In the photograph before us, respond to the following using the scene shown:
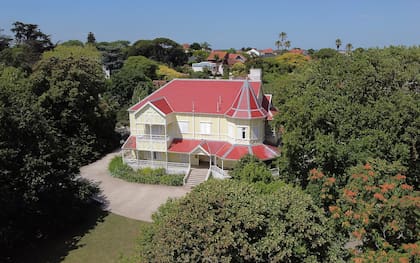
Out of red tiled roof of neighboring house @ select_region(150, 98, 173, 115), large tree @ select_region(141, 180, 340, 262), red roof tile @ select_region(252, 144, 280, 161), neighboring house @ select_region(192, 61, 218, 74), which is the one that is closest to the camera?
large tree @ select_region(141, 180, 340, 262)

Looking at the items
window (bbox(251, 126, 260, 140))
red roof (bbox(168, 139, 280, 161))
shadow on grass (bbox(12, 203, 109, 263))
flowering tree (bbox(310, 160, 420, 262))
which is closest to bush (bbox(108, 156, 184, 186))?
red roof (bbox(168, 139, 280, 161))

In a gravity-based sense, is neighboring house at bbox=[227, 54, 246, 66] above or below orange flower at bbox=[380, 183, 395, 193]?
above

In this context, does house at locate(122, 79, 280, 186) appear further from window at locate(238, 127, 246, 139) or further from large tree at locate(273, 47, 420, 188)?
large tree at locate(273, 47, 420, 188)

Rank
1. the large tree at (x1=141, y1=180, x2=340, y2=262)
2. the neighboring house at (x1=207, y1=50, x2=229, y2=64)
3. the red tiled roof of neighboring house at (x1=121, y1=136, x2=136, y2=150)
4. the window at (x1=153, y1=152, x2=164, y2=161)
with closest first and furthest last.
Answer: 1. the large tree at (x1=141, y1=180, x2=340, y2=262)
2. the red tiled roof of neighboring house at (x1=121, y1=136, x2=136, y2=150)
3. the window at (x1=153, y1=152, x2=164, y2=161)
4. the neighboring house at (x1=207, y1=50, x2=229, y2=64)

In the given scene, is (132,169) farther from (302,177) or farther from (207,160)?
(302,177)

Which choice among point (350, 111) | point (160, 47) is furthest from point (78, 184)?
point (160, 47)

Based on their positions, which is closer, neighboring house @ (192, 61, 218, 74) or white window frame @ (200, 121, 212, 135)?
white window frame @ (200, 121, 212, 135)

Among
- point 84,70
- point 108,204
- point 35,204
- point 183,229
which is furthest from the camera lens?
point 84,70
